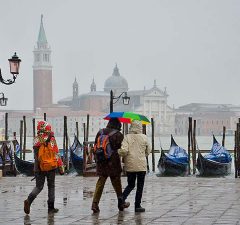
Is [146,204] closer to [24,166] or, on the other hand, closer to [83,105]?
[24,166]

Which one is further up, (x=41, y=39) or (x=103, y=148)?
(x=41, y=39)

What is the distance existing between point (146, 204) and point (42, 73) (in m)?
135

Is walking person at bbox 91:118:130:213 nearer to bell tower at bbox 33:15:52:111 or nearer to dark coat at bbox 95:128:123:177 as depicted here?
dark coat at bbox 95:128:123:177

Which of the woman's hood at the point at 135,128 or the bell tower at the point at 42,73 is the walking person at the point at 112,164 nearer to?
the woman's hood at the point at 135,128

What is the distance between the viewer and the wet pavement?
23.4 feet

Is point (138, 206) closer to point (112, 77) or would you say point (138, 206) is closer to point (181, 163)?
point (181, 163)

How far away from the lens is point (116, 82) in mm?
146875

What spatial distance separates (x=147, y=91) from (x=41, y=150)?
458 feet

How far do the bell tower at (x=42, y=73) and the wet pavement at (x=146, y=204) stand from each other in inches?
4943

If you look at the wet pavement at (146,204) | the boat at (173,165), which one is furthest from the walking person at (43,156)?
the boat at (173,165)

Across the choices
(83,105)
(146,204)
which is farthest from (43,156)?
(83,105)

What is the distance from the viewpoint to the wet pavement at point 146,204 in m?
7.13

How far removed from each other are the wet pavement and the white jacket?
0.48 m

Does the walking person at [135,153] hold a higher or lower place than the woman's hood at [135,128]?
lower
